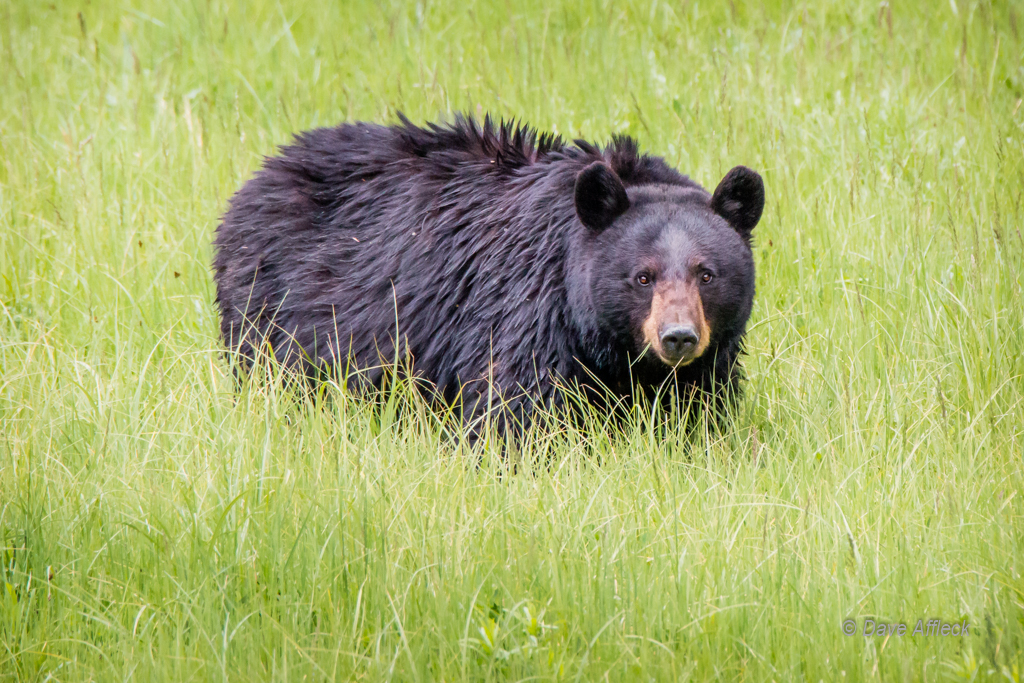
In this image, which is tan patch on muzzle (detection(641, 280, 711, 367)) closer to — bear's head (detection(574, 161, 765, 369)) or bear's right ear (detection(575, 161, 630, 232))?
bear's head (detection(574, 161, 765, 369))

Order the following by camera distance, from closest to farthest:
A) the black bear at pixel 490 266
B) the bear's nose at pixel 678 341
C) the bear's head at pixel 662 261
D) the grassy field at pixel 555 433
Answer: the grassy field at pixel 555 433 < the bear's nose at pixel 678 341 < the bear's head at pixel 662 261 < the black bear at pixel 490 266

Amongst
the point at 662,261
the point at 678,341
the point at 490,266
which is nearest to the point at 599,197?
the point at 662,261

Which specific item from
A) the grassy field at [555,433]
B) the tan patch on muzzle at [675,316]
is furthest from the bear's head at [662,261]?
the grassy field at [555,433]

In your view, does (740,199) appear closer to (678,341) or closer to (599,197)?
(599,197)

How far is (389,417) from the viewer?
3.73m

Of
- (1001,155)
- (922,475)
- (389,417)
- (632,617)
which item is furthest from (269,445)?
(1001,155)

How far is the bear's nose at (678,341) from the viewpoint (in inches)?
140

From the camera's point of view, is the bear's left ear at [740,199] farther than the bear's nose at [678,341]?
Yes

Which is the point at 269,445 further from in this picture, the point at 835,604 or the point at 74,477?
the point at 835,604

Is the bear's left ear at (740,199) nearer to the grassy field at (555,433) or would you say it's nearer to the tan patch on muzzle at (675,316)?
the tan patch on muzzle at (675,316)

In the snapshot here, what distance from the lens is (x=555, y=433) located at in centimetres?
367

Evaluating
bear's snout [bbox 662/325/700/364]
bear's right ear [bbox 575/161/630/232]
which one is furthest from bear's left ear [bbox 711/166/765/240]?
bear's snout [bbox 662/325/700/364]

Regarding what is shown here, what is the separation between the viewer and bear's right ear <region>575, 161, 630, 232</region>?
3.76m

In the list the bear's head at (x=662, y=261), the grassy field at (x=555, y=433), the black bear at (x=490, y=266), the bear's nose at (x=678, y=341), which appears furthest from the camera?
the black bear at (x=490, y=266)
